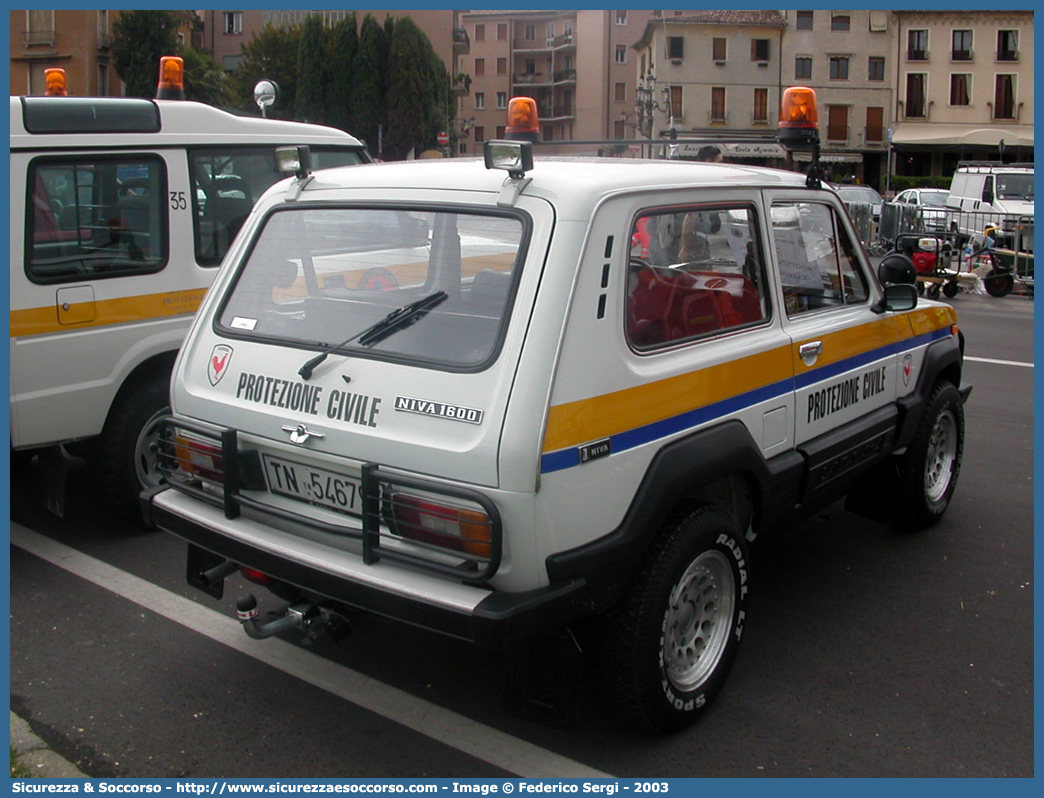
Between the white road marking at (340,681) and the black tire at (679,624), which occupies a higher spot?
the black tire at (679,624)

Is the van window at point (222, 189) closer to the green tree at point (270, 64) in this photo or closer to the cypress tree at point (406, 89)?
the cypress tree at point (406, 89)

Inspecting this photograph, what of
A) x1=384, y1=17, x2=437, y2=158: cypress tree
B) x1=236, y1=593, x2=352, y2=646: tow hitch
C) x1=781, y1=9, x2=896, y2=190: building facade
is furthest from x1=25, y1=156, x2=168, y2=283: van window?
x1=781, y1=9, x2=896, y2=190: building facade

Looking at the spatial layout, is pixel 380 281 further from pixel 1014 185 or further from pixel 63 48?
pixel 63 48

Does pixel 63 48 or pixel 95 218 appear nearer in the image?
pixel 95 218

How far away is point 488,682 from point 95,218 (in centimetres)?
316

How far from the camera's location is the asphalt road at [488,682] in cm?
350

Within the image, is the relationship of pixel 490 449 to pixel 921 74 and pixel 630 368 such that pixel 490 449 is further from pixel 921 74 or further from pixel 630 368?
pixel 921 74

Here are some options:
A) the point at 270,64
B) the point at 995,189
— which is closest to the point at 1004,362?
the point at 995,189

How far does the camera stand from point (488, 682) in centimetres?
400

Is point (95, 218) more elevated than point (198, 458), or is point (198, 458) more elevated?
point (95, 218)

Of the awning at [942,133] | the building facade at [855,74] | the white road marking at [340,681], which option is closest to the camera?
the white road marking at [340,681]

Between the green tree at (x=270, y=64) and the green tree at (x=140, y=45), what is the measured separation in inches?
425

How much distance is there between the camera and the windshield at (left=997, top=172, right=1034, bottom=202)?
83.9 feet

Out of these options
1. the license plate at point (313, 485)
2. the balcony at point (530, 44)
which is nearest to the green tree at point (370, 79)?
the balcony at point (530, 44)
